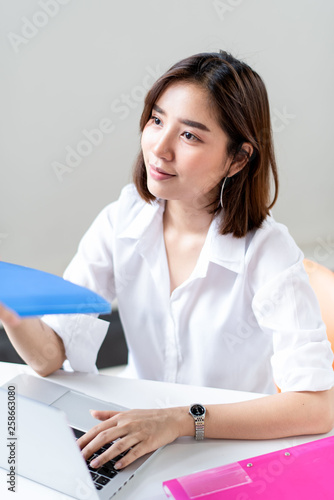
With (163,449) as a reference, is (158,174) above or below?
above

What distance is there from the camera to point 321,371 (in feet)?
4.09

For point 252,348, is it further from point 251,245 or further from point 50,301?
point 50,301

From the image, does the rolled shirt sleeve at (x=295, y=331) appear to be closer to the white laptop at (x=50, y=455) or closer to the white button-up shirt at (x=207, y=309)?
the white button-up shirt at (x=207, y=309)

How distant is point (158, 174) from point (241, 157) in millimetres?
214

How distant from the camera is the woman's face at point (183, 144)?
1.32 meters

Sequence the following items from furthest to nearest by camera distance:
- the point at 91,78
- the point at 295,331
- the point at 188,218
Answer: the point at 91,78 < the point at 188,218 < the point at 295,331

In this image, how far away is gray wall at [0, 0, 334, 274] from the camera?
2.36 metres

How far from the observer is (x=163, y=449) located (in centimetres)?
114

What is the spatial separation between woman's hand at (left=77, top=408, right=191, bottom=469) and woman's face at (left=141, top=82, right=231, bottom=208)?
494mm

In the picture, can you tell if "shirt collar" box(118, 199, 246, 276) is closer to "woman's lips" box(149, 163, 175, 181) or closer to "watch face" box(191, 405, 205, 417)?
"woman's lips" box(149, 163, 175, 181)

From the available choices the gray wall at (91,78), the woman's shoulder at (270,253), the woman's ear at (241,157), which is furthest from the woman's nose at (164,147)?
the gray wall at (91,78)

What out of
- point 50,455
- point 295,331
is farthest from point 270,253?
point 50,455

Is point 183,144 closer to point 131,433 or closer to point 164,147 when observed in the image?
point 164,147

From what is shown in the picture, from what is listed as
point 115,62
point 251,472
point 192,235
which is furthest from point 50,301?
point 115,62
